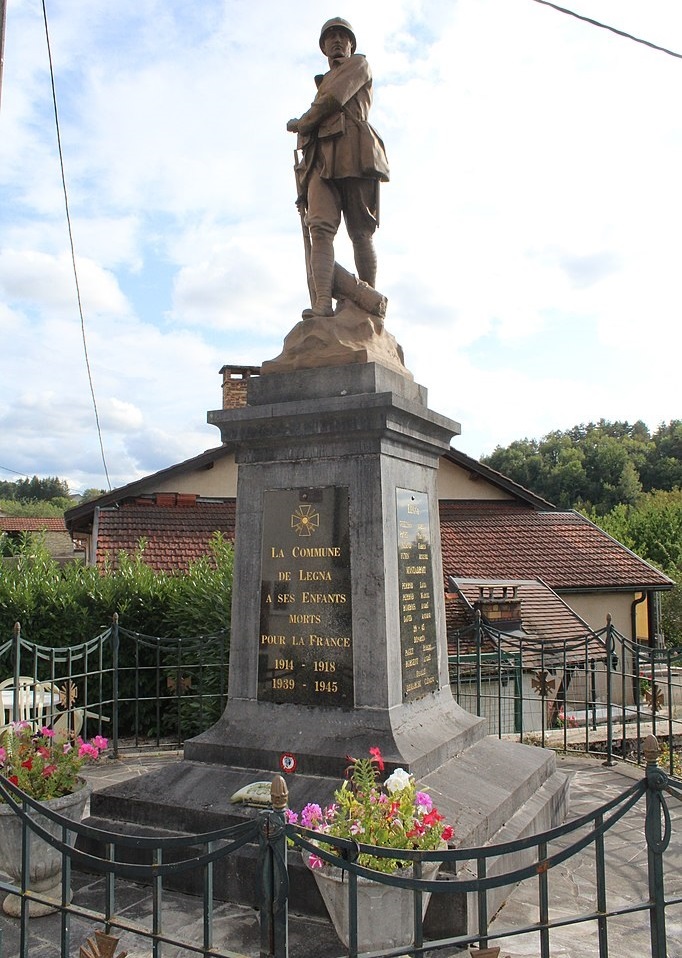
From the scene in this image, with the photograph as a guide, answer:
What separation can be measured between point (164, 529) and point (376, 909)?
12.1 metres

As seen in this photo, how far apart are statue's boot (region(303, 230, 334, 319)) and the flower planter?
365 centimetres

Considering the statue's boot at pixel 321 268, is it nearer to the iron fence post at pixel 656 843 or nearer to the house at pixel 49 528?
the iron fence post at pixel 656 843

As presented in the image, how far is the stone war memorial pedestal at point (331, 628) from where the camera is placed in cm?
457

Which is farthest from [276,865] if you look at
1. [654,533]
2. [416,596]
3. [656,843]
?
[654,533]

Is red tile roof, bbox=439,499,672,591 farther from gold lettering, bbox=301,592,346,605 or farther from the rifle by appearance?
gold lettering, bbox=301,592,346,605

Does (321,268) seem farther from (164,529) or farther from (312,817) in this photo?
(164,529)

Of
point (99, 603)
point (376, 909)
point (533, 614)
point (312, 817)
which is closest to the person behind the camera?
point (376, 909)

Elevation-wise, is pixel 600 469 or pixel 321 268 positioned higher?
pixel 600 469

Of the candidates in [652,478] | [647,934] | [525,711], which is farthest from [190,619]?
[652,478]

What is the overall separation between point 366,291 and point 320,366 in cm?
83

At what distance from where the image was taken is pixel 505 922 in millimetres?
3854

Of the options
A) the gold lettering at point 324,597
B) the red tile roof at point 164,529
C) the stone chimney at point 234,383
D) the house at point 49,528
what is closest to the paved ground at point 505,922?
the gold lettering at point 324,597

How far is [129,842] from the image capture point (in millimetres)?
2615

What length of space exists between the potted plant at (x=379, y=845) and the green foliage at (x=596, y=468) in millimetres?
44732
